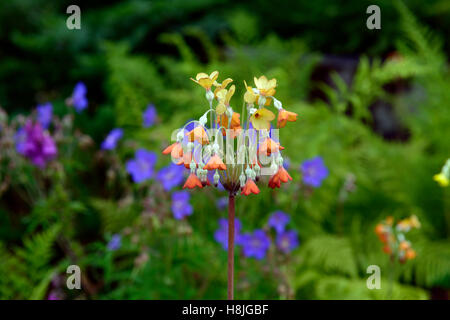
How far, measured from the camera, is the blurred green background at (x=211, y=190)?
60.4 inches

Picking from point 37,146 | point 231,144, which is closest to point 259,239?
point 231,144

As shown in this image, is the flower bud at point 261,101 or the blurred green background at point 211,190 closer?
the flower bud at point 261,101

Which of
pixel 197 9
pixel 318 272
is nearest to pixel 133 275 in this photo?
pixel 318 272

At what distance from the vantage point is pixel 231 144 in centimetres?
80

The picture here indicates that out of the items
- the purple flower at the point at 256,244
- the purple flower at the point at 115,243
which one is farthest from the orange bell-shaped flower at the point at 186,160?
the purple flower at the point at 115,243

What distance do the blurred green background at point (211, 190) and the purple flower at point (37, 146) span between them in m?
0.07

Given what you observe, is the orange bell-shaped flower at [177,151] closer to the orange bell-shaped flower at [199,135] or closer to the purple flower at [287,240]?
the orange bell-shaped flower at [199,135]

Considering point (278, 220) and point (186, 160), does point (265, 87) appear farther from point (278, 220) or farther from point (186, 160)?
point (278, 220)

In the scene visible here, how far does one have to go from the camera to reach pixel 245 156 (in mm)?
780

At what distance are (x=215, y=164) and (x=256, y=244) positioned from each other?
2.68 feet

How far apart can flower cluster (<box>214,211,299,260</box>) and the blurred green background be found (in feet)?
0.14

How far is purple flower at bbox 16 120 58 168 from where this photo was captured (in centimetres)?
153

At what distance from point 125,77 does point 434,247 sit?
1922mm
